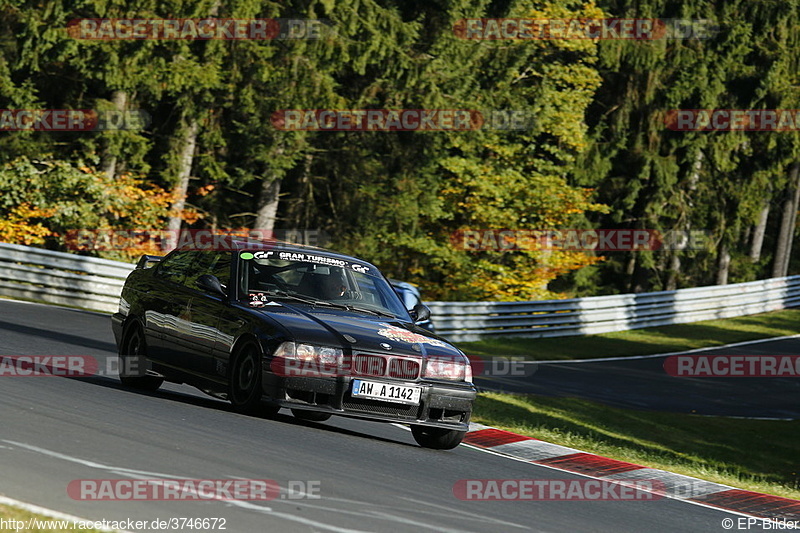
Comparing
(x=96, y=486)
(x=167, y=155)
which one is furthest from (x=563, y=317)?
(x=96, y=486)

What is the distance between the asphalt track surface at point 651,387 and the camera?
21.3 m

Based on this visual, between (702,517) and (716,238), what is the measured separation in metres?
40.6

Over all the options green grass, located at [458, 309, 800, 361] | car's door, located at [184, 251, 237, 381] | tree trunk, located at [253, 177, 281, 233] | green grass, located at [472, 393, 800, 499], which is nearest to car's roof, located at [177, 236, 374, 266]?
car's door, located at [184, 251, 237, 381]

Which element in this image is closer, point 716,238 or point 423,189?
point 423,189

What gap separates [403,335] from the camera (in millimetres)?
10016

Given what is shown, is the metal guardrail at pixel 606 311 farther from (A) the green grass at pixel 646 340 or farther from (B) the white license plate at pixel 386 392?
(B) the white license plate at pixel 386 392

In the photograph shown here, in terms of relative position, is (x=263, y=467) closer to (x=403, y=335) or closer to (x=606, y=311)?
(x=403, y=335)

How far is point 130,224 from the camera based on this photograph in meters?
30.4

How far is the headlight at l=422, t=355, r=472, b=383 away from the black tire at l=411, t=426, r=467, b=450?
53 cm

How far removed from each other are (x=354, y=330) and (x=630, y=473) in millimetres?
3085

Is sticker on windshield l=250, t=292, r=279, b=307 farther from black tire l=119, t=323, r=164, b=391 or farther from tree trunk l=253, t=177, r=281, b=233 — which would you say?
tree trunk l=253, t=177, r=281, b=233

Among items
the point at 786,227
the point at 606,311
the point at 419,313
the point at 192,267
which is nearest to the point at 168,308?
the point at 192,267

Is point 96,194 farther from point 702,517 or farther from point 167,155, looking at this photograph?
point 702,517

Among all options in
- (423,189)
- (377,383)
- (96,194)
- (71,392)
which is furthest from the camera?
(423,189)
